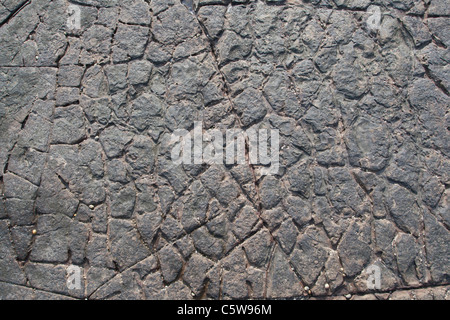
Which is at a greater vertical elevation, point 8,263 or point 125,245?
point 125,245

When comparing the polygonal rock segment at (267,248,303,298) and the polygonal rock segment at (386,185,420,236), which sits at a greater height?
the polygonal rock segment at (386,185,420,236)

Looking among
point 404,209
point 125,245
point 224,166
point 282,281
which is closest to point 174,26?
point 224,166

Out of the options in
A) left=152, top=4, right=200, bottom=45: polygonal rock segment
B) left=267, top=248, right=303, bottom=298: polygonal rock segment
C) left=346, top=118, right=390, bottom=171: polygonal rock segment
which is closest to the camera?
left=267, top=248, right=303, bottom=298: polygonal rock segment

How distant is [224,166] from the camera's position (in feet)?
9.00

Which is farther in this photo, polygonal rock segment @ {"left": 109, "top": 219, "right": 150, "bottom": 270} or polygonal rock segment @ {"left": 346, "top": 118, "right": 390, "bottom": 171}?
polygonal rock segment @ {"left": 346, "top": 118, "right": 390, "bottom": 171}

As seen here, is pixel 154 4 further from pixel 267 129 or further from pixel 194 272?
pixel 194 272

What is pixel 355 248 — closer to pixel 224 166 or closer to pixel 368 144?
pixel 368 144

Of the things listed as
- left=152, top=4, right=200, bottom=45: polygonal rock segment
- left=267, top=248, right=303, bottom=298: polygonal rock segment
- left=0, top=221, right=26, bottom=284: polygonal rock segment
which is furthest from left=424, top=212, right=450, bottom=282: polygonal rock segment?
left=0, top=221, right=26, bottom=284: polygonal rock segment

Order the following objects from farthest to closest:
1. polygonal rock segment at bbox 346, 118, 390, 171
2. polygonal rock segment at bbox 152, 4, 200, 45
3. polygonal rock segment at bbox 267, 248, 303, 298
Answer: polygonal rock segment at bbox 152, 4, 200, 45 < polygonal rock segment at bbox 346, 118, 390, 171 < polygonal rock segment at bbox 267, 248, 303, 298

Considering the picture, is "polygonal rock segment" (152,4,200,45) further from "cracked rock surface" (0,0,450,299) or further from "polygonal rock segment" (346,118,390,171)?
"polygonal rock segment" (346,118,390,171)

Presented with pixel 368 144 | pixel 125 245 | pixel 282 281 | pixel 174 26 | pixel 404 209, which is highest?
pixel 174 26

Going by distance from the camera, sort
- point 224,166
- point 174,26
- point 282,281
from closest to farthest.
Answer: point 282,281
point 224,166
point 174,26

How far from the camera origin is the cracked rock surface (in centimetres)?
263
